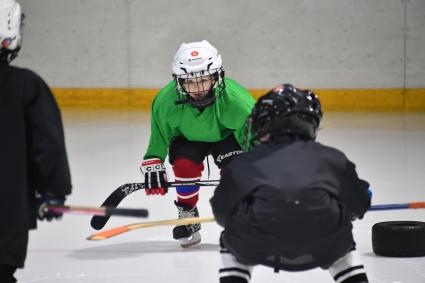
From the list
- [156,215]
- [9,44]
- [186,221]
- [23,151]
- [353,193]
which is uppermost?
[9,44]

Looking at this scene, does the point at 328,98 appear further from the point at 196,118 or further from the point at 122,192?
the point at 122,192

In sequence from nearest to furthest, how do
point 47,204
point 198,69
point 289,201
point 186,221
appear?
point 289,201
point 47,204
point 186,221
point 198,69

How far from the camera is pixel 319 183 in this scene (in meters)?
2.48

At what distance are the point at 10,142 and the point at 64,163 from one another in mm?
151

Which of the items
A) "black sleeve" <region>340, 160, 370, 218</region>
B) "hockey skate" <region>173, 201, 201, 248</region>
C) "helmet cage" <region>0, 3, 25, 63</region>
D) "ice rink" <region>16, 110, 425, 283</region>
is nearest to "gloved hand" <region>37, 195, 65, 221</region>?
"helmet cage" <region>0, 3, 25, 63</region>

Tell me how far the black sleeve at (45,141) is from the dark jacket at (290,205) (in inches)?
16.3

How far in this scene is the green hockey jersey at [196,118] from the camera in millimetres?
4051

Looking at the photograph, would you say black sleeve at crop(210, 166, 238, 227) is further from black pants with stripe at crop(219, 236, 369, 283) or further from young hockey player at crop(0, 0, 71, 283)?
young hockey player at crop(0, 0, 71, 283)

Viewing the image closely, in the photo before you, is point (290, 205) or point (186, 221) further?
point (186, 221)

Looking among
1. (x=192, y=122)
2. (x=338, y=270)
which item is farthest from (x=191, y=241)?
(x=338, y=270)

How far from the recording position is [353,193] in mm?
2561

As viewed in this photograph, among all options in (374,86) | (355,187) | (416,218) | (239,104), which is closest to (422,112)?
(374,86)

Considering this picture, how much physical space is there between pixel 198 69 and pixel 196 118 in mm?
258

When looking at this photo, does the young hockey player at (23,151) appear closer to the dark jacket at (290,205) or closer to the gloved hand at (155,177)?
the dark jacket at (290,205)
